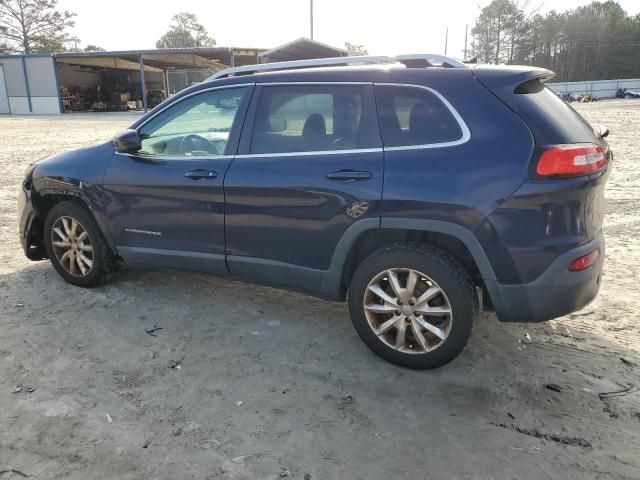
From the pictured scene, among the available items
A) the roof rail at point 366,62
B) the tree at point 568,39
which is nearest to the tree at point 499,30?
the tree at point 568,39

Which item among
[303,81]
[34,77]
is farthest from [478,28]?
[303,81]

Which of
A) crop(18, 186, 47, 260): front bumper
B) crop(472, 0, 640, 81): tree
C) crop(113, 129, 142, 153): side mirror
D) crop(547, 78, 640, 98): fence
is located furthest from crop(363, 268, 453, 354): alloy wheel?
crop(472, 0, 640, 81): tree

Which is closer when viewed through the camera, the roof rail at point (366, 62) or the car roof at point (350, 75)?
the car roof at point (350, 75)

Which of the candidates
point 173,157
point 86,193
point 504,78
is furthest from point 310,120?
point 86,193

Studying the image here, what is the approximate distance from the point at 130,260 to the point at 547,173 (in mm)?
3219

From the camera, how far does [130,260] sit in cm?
432

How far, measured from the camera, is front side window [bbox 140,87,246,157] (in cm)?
384

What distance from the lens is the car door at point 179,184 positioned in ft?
12.4

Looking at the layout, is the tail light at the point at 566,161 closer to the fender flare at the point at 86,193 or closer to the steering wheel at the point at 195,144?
the steering wheel at the point at 195,144

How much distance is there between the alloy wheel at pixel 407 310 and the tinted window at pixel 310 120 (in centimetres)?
87

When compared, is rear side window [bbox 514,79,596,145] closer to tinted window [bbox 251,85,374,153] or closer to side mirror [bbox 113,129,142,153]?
tinted window [bbox 251,85,374,153]

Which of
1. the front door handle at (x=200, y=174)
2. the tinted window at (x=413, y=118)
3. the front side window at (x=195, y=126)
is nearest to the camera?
the tinted window at (x=413, y=118)

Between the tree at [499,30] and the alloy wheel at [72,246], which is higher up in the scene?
the tree at [499,30]

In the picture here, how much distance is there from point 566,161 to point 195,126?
2.77m
